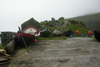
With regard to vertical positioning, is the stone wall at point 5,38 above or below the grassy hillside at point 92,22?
below

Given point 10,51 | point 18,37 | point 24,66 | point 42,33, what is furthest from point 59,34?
point 24,66

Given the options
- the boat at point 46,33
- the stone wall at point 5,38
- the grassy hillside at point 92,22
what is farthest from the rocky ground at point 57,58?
the grassy hillside at point 92,22

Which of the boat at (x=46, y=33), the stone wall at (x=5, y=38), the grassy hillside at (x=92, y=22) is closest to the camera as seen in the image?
the stone wall at (x=5, y=38)

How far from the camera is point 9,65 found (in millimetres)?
5625

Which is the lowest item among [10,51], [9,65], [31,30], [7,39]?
[9,65]

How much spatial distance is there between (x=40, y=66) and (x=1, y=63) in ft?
10.1

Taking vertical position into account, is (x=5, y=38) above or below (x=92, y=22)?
below

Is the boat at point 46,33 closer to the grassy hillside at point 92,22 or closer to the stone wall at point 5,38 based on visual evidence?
the stone wall at point 5,38

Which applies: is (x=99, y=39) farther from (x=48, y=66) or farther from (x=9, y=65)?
(x=9, y=65)

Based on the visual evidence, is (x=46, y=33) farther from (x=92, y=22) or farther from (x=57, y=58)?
(x=92, y=22)

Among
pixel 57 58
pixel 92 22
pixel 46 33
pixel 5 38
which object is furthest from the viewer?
pixel 92 22

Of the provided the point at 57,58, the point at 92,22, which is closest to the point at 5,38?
the point at 57,58

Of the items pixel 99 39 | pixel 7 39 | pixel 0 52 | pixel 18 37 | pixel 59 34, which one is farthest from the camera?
pixel 59 34

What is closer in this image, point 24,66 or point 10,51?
point 24,66
